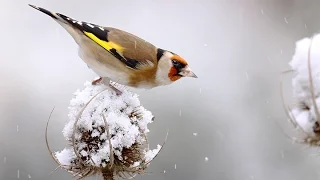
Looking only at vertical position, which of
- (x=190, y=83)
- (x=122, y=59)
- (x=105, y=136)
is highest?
(x=190, y=83)

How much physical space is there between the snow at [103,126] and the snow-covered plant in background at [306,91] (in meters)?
0.80

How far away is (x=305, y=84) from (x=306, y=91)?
30mm

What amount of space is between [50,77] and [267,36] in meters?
3.55

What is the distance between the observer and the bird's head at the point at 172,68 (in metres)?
3.40

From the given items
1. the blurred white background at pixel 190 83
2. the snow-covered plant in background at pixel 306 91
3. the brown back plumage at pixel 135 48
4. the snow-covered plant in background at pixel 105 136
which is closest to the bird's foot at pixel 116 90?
the snow-covered plant in background at pixel 105 136

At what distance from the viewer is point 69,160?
126 inches

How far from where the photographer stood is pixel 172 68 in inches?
134

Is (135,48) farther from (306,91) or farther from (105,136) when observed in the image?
(306,91)

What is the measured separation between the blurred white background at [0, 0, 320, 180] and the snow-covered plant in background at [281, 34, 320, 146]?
14.8 feet

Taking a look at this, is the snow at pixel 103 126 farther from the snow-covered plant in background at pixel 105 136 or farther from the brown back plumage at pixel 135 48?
the brown back plumage at pixel 135 48

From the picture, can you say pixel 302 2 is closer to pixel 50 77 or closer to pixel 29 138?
pixel 50 77

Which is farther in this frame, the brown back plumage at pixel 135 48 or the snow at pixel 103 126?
the brown back plumage at pixel 135 48

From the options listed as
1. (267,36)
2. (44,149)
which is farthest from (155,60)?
(267,36)

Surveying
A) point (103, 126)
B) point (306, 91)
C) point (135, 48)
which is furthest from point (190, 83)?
point (306, 91)
